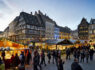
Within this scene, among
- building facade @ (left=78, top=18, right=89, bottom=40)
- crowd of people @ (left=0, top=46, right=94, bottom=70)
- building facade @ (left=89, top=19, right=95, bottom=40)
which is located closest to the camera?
crowd of people @ (left=0, top=46, right=94, bottom=70)

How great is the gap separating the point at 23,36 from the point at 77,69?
3455cm

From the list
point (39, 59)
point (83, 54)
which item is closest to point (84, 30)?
point (83, 54)

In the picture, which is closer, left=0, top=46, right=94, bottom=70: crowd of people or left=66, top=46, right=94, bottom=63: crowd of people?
left=0, top=46, right=94, bottom=70: crowd of people

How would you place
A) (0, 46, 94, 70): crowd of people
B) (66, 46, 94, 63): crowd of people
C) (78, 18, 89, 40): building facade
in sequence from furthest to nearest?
(78, 18, 89, 40): building facade < (66, 46, 94, 63): crowd of people < (0, 46, 94, 70): crowd of people

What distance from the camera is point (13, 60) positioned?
9.38 m

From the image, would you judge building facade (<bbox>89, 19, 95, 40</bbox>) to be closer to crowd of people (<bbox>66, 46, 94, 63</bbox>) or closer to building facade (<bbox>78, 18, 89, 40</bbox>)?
building facade (<bbox>78, 18, 89, 40</bbox>)

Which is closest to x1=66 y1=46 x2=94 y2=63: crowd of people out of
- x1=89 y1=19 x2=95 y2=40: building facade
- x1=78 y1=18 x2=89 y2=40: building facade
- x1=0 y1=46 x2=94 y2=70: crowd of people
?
x1=0 y1=46 x2=94 y2=70: crowd of people

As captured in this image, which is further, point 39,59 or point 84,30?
point 84,30

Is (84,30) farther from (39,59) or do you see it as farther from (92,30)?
(39,59)

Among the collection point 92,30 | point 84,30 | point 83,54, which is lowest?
point 83,54

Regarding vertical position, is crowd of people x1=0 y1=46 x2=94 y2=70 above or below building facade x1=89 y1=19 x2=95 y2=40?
below

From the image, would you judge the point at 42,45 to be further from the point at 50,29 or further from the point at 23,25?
the point at 50,29

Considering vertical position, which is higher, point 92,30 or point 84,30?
point 84,30

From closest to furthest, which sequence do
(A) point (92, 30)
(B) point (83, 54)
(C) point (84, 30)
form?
(B) point (83, 54) < (A) point (92, 30) < (C) point (84, 30)
